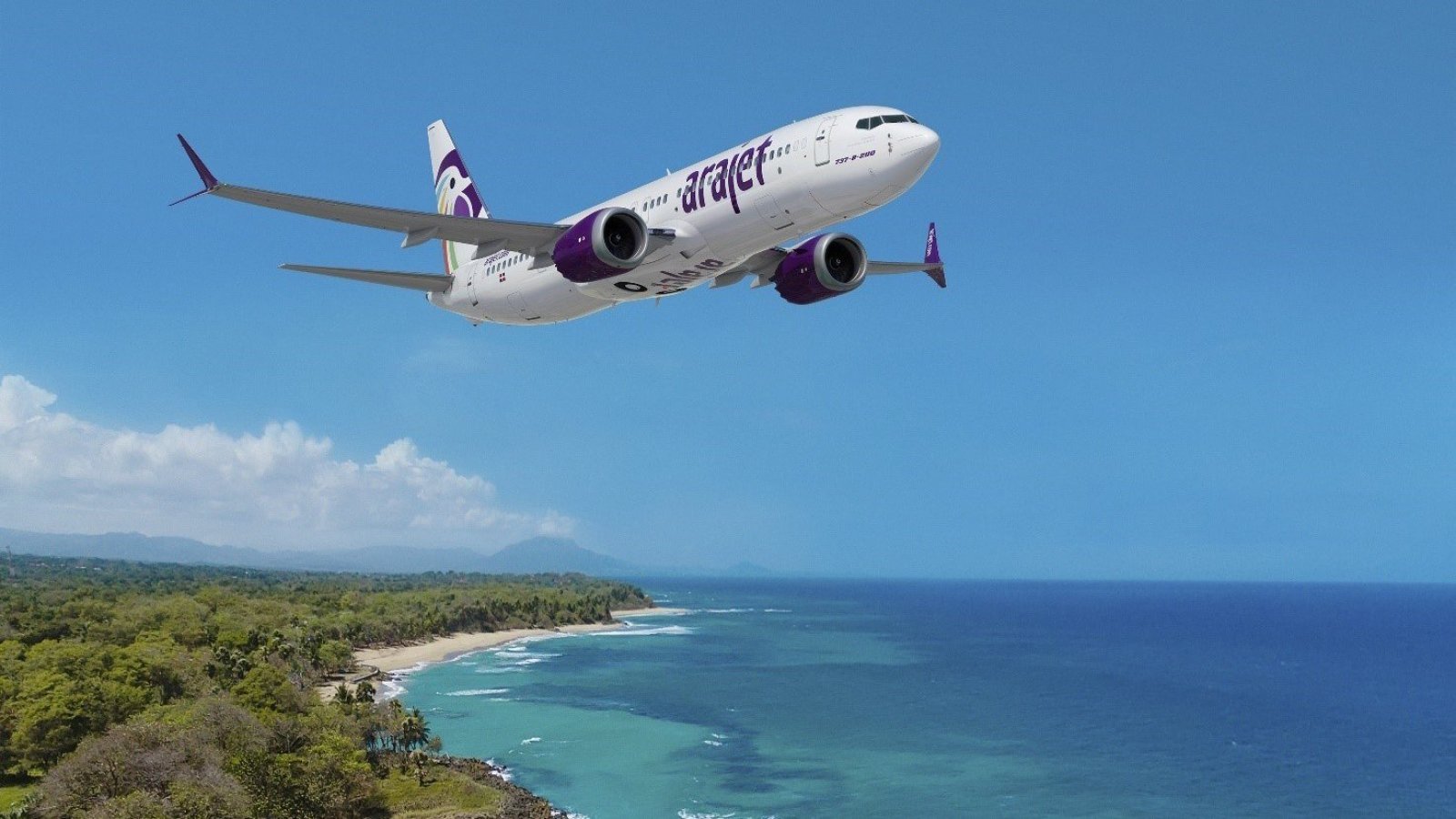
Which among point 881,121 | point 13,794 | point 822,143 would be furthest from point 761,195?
point 13,794

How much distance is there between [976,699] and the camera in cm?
11669

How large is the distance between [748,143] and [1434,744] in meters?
104

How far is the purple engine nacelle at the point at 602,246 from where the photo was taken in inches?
1147

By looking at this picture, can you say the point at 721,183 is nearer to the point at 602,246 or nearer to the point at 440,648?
the point at 602,246

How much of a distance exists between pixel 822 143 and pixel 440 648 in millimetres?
135982

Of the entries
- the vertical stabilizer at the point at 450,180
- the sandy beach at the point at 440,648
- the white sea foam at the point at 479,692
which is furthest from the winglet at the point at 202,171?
the sandy beach at the point at 440,648

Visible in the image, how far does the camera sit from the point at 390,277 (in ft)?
127

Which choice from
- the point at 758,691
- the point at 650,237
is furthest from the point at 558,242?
the point at 758,691

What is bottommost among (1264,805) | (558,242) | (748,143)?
(1264,805)

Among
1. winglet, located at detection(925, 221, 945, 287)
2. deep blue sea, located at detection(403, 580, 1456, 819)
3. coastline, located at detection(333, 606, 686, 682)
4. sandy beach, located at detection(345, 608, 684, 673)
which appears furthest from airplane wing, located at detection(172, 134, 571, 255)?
sandy beach, located at detection(345, 608, 684, 673)

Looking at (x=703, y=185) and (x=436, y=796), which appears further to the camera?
(x=436, y=796)

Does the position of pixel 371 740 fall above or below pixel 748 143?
below

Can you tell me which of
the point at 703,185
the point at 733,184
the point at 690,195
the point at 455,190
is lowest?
the point at 733,184

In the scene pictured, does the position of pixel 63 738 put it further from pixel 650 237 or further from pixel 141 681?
pixel 650 237
